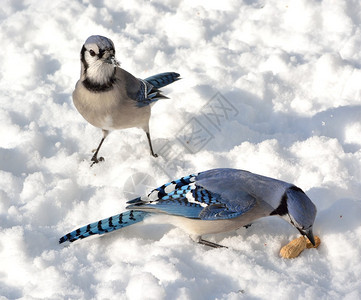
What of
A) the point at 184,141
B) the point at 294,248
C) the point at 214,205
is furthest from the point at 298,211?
the point at 184,141

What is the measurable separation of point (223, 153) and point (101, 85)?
95 centimetres

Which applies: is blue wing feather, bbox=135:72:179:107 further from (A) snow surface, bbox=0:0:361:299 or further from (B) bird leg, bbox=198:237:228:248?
(B) bird leg, bbox=198:237:228:248

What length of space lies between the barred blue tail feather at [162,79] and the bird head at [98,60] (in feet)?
2.04

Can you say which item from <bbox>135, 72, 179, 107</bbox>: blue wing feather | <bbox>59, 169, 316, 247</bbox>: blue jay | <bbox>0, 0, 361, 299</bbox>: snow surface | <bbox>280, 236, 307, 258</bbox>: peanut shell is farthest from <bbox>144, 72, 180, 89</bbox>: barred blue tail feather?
<bbox>280, 236, 307, 258</bbox>: peanut shell

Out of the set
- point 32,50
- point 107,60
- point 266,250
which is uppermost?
point 107,60

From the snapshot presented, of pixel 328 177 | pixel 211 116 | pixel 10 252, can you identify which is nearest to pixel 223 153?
pixel 211 116

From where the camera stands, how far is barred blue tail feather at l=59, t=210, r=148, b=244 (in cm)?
300

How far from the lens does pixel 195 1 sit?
17.0ft

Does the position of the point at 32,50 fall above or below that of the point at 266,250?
above

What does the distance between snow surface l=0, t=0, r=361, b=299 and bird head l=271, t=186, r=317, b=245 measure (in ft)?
0.66

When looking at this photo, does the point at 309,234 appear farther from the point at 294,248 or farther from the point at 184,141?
the point at 184,141

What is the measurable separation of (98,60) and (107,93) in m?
0.25

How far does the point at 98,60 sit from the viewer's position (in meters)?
3.43

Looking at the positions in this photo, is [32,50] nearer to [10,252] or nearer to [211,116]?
[211,116]
